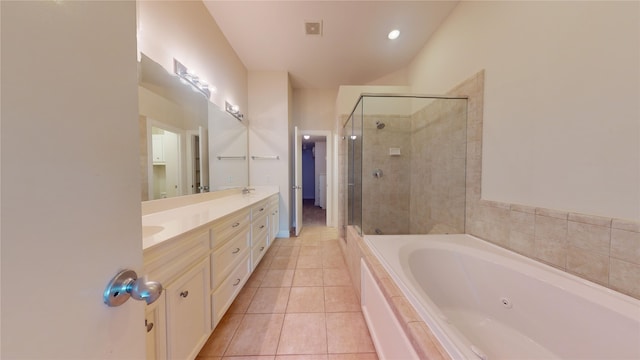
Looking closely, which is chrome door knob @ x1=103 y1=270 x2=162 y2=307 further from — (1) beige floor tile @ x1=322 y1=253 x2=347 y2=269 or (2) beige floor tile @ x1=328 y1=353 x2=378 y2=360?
(1) beige floor tile @ x1=322 y1=253 x2=347 y2=269

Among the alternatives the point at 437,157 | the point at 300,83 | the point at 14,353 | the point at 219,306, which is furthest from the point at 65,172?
the point at 300,83

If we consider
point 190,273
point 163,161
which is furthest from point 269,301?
point 163,161

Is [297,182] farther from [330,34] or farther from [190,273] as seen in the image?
[190,273]

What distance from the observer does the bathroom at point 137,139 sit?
0.30 meters

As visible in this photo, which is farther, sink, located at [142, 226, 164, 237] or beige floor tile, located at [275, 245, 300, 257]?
beige floor tile, located at [275, 245, 300, 257]

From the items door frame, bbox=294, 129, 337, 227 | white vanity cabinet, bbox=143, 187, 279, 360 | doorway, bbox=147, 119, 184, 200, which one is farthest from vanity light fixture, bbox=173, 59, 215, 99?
door frame, bbox=294, 129, 337, 227

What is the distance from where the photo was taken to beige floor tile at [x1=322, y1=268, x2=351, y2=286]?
212 cm

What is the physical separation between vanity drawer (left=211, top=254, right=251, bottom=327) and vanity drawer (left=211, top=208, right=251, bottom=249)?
295 mm

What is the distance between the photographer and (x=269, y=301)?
1840mm

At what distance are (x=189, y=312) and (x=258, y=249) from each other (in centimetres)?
114

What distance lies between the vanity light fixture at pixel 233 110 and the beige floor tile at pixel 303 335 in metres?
2.40

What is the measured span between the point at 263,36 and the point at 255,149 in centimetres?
157

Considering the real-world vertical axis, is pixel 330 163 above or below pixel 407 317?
above

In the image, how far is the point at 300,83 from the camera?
3.77 meters
